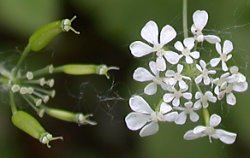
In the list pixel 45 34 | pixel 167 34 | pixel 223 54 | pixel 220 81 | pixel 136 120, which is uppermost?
pixel 45 34

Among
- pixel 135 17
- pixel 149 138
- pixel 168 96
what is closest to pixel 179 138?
pixel 149 138

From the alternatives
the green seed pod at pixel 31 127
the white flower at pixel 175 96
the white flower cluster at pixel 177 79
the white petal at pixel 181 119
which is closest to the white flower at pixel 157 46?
the white flower cluster at pixel 177 79

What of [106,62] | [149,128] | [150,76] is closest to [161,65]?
[150,76]

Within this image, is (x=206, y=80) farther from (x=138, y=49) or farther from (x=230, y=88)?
(x=138, y=49)

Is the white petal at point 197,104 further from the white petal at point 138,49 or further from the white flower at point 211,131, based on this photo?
the white petal at point 138,49

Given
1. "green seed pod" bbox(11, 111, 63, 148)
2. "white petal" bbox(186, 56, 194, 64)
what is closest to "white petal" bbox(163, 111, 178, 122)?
"white petal" bbox(186, 56, 194, 64)
